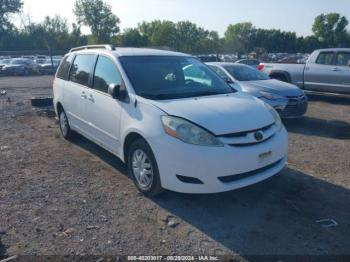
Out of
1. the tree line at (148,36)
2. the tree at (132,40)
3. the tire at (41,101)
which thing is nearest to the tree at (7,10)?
the tree line at (148,36)

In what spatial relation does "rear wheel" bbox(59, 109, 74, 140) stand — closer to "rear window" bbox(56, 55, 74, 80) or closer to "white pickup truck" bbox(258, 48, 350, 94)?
"rear window" bbox(56, 55, 74, 80)

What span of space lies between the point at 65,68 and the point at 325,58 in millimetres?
8763

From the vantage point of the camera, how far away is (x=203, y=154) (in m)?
3.70

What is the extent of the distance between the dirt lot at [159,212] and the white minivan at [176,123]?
351 millimetres

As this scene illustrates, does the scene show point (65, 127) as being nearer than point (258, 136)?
No

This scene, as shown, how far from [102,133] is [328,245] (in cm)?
333

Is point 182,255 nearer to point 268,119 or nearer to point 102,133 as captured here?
point 268,119

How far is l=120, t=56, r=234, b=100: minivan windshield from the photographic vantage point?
4.59 meters

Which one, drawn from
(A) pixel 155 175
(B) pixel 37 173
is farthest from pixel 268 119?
(B) pixel 37 173

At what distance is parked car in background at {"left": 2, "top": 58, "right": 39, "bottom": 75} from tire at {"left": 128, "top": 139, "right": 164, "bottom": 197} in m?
31.2

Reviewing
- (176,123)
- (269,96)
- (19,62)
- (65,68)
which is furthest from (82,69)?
(19,62)

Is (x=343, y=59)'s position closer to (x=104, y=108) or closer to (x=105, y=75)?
(x=105, y=75)

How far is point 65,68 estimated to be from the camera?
674 cm

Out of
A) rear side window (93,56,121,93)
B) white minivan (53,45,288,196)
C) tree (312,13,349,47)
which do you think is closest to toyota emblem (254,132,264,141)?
white minivan (53,45,288,196)
